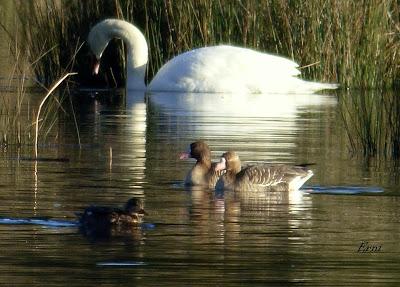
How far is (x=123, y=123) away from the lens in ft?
52.1

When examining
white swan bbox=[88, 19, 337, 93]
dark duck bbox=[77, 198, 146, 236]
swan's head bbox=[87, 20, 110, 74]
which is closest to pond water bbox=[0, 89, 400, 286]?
dark duck bbox=[77, 198, 146, 236]

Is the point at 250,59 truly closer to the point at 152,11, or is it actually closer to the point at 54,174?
the point at 152,11

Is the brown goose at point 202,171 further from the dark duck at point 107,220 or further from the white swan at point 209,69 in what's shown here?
the white swan at point 209,69

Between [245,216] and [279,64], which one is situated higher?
[279,64]

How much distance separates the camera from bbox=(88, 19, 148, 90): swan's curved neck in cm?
2148

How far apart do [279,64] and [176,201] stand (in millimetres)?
10759

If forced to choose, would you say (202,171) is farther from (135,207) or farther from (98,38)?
(98,38)

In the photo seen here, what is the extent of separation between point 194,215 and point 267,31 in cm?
1338

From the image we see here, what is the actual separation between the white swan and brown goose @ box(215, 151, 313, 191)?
9.44 metres

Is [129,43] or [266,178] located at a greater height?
[129,43]

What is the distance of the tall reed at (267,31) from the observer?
21062mm

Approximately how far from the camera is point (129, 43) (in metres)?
21.6

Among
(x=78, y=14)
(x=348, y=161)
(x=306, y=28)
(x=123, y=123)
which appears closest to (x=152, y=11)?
(x=78, y=14)

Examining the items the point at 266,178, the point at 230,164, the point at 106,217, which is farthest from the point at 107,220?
the point at 230,164
